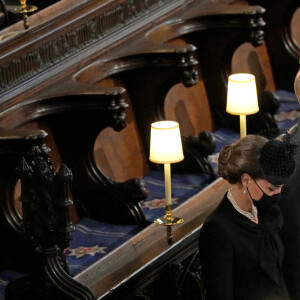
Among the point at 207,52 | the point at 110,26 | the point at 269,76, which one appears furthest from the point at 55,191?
the point at 269,76

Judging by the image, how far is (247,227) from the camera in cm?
405

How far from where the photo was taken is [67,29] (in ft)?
18.6

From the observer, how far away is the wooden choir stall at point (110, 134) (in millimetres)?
4305

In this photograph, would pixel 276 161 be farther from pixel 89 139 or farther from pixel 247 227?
pixel 89 139

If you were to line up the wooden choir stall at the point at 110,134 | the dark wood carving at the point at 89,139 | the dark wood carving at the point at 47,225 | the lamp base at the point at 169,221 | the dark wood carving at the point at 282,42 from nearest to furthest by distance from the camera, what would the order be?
1. the dark wood carving at the point at 47,225
2. the wooden choir stall at the point at 110,134
3. the lamp base at the point at 169,221
4. the dark wood carving at the point at 89,139
5. the dark wood carving at the point at 282,42

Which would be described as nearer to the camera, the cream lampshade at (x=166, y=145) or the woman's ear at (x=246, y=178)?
the woman's ear at (x=246, y=178)

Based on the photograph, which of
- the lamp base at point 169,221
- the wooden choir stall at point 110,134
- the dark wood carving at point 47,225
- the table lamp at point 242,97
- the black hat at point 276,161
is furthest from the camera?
the table lamp at point 242,97

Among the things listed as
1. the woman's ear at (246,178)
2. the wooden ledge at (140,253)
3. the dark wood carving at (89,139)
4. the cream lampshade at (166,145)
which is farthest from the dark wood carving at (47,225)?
the dark wood carving at (89,139)

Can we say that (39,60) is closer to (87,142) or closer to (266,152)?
(87,142)

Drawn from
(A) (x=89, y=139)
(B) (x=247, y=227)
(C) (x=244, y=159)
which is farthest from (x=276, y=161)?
(A) (x=89, y=139)

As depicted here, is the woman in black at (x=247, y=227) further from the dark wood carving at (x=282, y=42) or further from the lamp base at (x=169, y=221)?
the dark wood carving at (x=282, y=42)

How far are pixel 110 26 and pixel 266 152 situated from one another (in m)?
2.22

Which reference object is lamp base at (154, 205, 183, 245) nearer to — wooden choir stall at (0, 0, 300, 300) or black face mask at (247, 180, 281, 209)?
wooden choir stall at (0, 0, 300, 300)

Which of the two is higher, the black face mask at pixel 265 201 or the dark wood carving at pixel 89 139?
the black face mask at pixel 265 201
